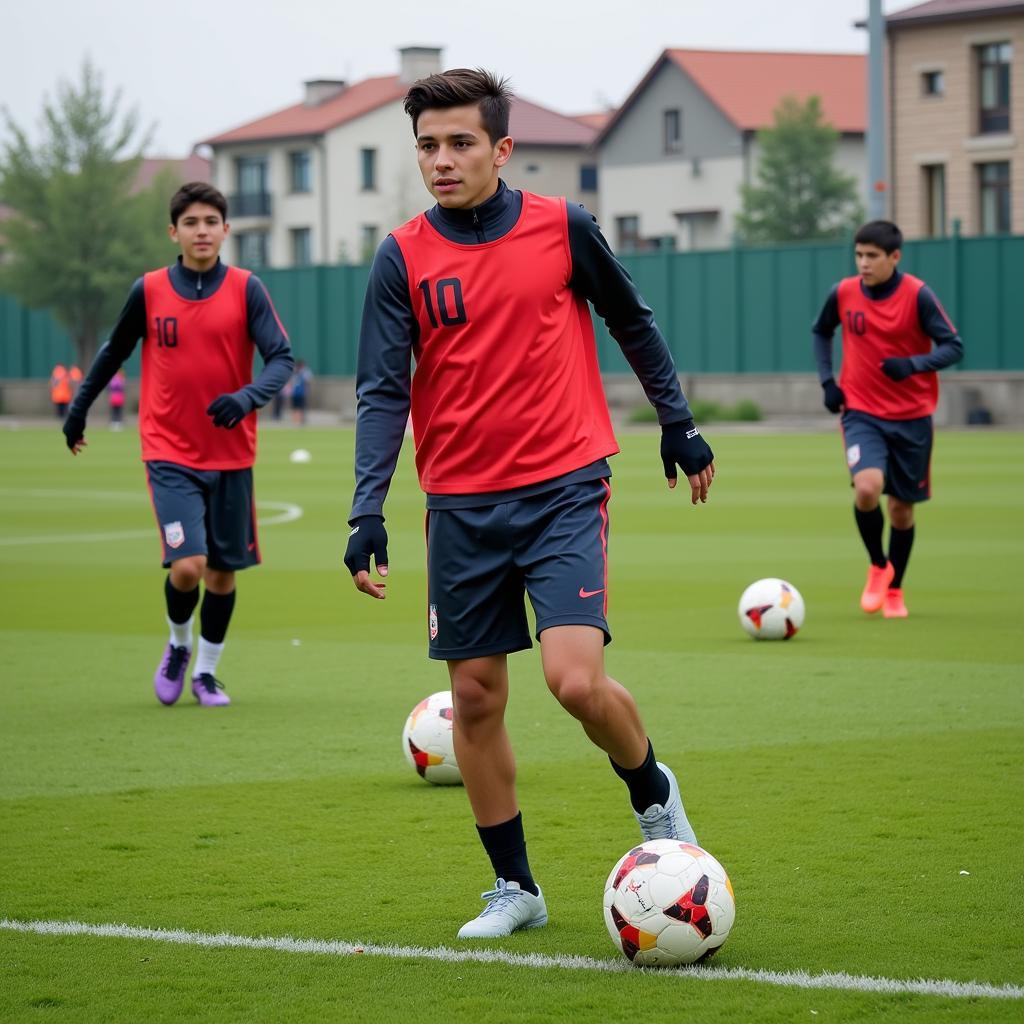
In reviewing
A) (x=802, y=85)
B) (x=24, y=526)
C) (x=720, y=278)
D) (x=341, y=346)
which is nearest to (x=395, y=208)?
(x=802, y=85)

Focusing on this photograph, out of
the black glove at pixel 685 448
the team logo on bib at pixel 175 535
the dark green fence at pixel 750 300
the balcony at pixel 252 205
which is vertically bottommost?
the team logo on bib at pixel 175 535

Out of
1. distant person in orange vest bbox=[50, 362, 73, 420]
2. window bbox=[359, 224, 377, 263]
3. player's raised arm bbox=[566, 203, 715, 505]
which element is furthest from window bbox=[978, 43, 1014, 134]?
player's raised arm bbox=[566, 203, 715, 505]

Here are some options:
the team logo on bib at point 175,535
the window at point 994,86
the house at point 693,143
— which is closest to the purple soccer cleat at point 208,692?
the team logo on bib at point 175,535

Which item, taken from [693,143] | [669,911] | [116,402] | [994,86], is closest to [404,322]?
[669,911]

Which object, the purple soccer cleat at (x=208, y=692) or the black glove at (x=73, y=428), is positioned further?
the purple soccer cleat at (x=208, y=692)

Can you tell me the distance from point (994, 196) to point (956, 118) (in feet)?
8.59

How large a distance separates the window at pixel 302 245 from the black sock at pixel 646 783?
85604 millimetres

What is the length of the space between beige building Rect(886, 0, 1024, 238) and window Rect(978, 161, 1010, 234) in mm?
29

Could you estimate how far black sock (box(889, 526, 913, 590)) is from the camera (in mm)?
12680

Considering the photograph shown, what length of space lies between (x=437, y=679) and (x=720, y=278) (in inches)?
1556

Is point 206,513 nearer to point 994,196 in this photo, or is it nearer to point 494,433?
point 494,433

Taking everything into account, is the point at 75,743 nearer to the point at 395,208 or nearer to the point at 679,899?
the point at 679,899

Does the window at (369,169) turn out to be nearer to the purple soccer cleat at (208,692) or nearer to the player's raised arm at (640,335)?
the purple soccer cleat at (208,692)

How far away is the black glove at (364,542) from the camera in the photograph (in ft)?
17.9
